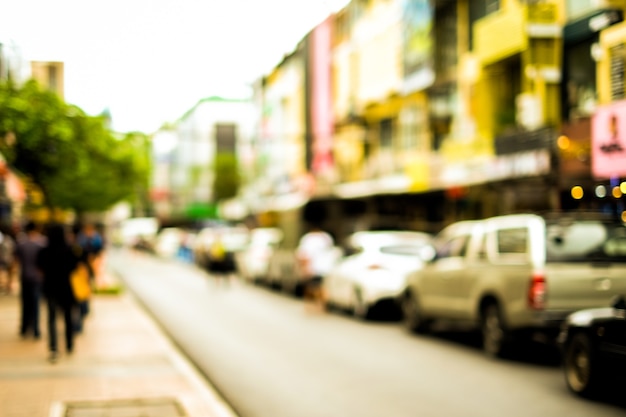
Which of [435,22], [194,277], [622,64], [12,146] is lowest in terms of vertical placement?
[194,277]

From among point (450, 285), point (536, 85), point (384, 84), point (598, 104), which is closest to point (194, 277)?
point (384, 84)

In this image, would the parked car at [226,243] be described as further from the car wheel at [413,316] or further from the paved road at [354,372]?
the car wheel at [413,316]

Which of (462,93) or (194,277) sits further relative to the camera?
(194,277)

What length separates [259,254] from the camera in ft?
111

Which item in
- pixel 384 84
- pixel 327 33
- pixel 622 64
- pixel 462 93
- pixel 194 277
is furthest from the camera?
pixel 327 33

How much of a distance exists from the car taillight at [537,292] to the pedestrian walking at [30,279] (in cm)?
731

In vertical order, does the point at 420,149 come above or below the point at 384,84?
→ below

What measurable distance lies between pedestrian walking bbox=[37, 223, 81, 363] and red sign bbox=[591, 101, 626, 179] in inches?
304

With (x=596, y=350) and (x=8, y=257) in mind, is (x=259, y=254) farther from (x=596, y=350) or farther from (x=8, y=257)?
(x=596, y=350)

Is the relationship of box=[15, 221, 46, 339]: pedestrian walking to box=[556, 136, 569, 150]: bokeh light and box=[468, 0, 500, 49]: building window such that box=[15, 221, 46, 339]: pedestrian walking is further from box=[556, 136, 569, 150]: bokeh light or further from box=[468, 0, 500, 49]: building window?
box=[468, 0, 500, 49]: building window

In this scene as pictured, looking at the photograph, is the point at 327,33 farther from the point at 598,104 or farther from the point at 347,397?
the point at 347,397

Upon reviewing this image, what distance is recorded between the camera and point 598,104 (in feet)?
70.1

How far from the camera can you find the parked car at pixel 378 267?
1991cm

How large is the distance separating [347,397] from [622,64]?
437 inches
